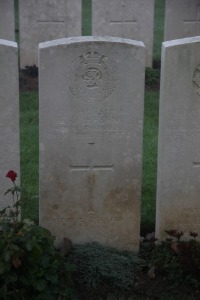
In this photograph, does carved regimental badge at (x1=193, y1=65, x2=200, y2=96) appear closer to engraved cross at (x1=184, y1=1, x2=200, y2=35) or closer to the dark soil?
the dark soil

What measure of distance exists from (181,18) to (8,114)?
7684 mm

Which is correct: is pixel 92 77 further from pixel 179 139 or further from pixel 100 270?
pixel 100 270

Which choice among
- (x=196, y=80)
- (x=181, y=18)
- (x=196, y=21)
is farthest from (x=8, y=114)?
(x=196, y=21)

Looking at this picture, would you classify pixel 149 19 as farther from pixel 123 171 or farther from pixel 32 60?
pixel 123 171

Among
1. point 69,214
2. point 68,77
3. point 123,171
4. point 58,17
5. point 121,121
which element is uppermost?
point 58,17

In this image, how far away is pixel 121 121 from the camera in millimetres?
5441

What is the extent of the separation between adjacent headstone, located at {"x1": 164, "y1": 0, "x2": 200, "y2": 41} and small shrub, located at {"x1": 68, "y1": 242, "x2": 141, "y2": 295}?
297 inches

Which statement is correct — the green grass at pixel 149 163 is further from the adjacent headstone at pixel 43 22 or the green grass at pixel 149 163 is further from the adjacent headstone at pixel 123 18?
the adjacent headstone at pixel 43 22

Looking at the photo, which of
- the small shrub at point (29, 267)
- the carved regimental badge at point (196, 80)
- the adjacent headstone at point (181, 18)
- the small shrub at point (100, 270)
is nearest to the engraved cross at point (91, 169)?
the small shrub at point (100, 270)

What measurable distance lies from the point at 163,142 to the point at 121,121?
0.38m

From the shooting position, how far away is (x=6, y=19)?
12.0m

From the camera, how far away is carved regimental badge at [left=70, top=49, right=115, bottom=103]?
5.29 m

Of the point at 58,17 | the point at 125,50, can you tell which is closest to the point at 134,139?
the point at 125,50

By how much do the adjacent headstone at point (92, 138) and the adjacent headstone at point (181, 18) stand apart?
7209 millimetres
